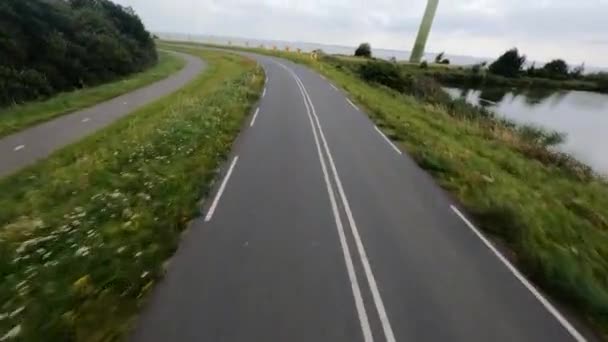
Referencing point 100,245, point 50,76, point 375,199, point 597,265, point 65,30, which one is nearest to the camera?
point 100,245

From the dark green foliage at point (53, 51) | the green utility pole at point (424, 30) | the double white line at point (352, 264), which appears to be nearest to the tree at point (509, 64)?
the green utility pole at point (424, 30)

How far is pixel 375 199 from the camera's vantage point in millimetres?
10188

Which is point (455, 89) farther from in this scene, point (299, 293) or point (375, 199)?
point (299, 293)

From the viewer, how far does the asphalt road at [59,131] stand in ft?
38.0

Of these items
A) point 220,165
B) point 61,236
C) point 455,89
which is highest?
point 61,236

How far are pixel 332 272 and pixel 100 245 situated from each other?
4016mm

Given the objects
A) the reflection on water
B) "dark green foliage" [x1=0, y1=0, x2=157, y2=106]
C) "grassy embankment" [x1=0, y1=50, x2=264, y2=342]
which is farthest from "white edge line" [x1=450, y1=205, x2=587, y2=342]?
"dark green foliage" [x1=0, y1=0, x2=157, y2=106]

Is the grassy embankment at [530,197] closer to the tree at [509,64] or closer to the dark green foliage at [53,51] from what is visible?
the dark green foliage at [53,51]

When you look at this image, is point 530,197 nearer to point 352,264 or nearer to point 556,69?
point 352,264

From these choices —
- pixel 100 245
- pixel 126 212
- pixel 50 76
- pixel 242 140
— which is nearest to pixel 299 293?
pixel 100 245

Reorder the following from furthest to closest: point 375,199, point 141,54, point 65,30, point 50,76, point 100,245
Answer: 1. point 141,54
2. point 65,30
3. point 50,76
4. point 375,199
5. point 100,245

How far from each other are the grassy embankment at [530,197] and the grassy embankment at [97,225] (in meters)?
6.93

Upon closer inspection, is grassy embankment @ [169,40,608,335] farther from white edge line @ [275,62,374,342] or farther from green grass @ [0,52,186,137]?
green grass @ [0,52,186,137]

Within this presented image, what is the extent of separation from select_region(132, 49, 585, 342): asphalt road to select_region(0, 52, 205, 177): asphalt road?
235 inches
